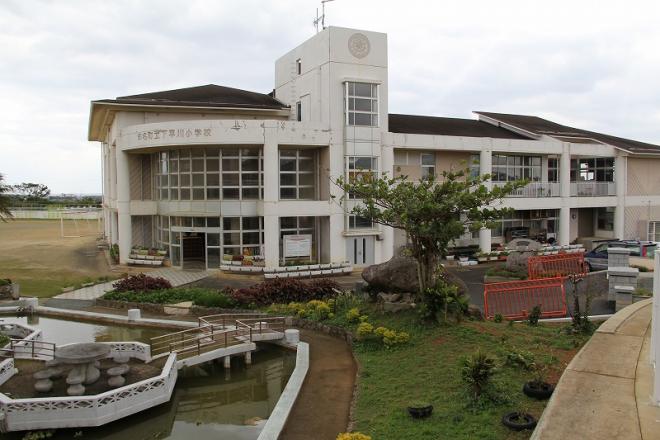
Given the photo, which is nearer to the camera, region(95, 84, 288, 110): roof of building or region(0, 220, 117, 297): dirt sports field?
region(0, 220, 117, 297): dirt sports field

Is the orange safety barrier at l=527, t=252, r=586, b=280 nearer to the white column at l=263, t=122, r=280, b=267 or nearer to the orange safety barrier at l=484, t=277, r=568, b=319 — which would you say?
the orange safety barrier at l=484, t=277, r=568, b=319

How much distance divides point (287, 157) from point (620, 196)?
70.0ft

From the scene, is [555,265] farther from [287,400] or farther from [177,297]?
[287,400]

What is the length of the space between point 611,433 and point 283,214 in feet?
65.0

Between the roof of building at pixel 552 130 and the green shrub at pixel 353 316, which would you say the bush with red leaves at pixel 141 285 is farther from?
the roof of building at pixel 552 130

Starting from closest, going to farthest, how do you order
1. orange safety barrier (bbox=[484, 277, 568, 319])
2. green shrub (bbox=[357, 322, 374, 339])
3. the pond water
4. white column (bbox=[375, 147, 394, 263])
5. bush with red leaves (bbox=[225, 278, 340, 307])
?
the pond water
green shrub (bbox=[357, 322, 374, 339])
orange safety barrier (bbox=[484, 277, 568, 319])
bush with red leaves (bbox=[225, 278, 340, 307])
white column (bbox=[375, 147, 394, 263])

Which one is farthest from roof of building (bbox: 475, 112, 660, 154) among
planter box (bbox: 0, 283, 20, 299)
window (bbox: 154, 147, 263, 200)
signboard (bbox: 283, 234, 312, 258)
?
planter box (bbox: 0, 283, 20, 299)

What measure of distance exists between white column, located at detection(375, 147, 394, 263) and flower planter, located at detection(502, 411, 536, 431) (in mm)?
18951

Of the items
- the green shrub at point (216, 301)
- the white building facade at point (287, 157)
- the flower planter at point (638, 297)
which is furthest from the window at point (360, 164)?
the flower planter at point (638, 297)

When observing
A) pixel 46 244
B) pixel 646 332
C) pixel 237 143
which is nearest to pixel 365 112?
pixel 237 143

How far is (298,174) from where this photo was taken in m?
26.4

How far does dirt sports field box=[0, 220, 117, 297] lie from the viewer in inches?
906

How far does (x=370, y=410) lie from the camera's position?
9070 millimetres

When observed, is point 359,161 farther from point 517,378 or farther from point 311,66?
point 517,378
